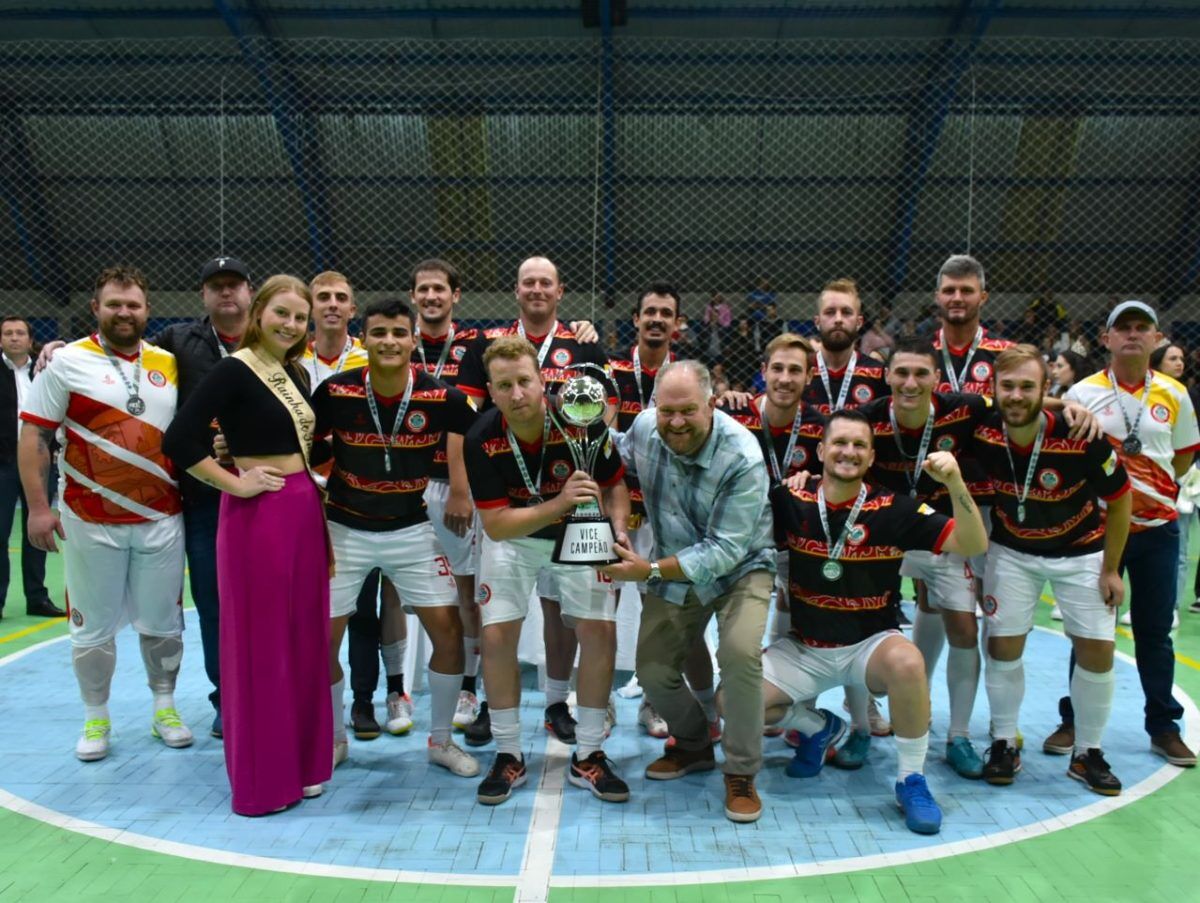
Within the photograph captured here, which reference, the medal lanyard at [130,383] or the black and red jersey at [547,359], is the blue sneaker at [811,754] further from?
the medal lanyard at [130,383]

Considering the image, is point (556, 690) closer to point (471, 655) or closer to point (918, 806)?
point (471, 655)

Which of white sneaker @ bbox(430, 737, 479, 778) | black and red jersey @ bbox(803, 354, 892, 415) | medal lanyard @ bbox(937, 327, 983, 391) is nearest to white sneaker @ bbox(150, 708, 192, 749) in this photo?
white sneaker @ bbox(430, 737, 479, 778)

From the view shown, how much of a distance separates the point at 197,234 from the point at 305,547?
13.0m

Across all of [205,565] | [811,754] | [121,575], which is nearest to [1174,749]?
[811,754]

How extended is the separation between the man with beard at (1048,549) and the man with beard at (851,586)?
1.76ft

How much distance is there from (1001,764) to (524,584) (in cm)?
229

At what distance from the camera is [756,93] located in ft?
44.1

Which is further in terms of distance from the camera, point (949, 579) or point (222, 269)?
point (222, 269)

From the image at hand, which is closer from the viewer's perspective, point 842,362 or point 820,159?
point 842,362

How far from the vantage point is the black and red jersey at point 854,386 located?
4.63m

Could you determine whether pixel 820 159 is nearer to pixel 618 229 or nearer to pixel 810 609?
pixel 618 229

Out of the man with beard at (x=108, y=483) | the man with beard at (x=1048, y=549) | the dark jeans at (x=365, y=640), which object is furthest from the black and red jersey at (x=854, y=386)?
the man with beard at (x=108, y=483)

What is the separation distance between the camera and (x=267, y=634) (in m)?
3.70

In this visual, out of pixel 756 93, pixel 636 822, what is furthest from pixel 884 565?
pixel 756 93
